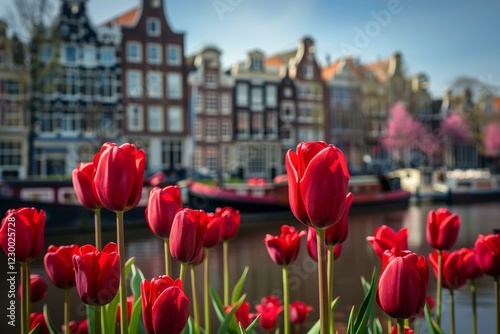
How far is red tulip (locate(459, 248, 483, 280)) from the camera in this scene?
60cm

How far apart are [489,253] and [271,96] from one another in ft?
29.3

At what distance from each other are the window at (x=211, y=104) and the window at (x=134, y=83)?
121 centimetres

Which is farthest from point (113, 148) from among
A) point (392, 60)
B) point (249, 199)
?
point (392, 60)

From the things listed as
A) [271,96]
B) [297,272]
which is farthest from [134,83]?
[297,272]

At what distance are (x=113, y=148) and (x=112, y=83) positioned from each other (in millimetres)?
8213

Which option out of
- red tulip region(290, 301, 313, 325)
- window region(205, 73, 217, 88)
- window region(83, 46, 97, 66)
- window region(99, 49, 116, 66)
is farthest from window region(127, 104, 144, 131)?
red tulip region(290, 301, 313, 325)

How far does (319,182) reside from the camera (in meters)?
0.33

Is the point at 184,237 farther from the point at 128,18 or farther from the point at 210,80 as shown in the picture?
the point at 210,80

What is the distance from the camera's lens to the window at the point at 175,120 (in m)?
8.43

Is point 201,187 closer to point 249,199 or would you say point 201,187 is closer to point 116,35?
point 249,199

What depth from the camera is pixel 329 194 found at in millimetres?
336

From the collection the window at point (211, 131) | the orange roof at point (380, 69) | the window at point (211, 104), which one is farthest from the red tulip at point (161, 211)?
the orange roof at point (380, 69)

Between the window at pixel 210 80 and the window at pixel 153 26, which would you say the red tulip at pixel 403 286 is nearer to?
the window at pixel 153 26

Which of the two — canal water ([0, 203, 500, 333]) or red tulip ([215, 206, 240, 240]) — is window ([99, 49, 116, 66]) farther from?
red tulip ([215, 206, 240, 240])
